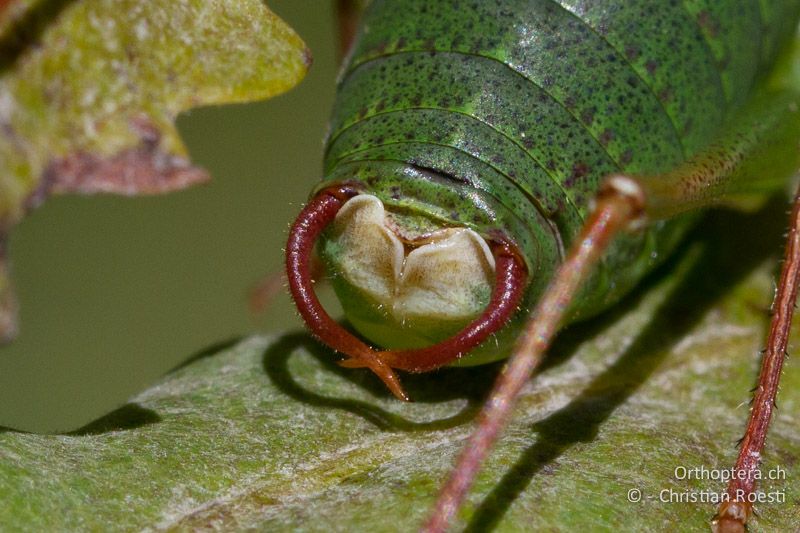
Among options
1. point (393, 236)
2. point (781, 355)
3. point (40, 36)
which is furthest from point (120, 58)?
point (781, 355)

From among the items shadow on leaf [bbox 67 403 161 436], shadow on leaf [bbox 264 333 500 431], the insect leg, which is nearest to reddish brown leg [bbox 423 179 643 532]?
the insect leg

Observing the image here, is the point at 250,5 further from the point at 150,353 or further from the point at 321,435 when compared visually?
the point at 150,353

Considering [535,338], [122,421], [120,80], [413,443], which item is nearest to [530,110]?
[535,338]

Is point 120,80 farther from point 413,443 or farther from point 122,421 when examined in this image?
point 413,443

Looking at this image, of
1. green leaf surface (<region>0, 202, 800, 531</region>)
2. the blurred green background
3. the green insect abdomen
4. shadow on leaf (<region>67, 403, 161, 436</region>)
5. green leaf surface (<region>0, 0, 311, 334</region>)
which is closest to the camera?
green leaf surface (<region>0, 202, 800, 531</region>)

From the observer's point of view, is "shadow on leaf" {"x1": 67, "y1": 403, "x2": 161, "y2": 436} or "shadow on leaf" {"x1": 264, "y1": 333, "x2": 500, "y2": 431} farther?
"shadow on leaf" {"x1": 264, "y1": 333, "x2": 500, "y2": 431}

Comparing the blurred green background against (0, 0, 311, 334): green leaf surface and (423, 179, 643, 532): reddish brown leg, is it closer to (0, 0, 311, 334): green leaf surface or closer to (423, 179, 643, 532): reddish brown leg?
(0, 0, 311, 334): green leaf surface

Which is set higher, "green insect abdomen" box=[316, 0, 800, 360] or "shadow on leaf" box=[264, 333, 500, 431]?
"green insect abdomen" box=[316, 0, 800, 360]

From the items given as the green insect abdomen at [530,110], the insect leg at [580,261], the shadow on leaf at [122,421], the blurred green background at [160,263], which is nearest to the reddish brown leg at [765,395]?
the insect leg at [580,261]
